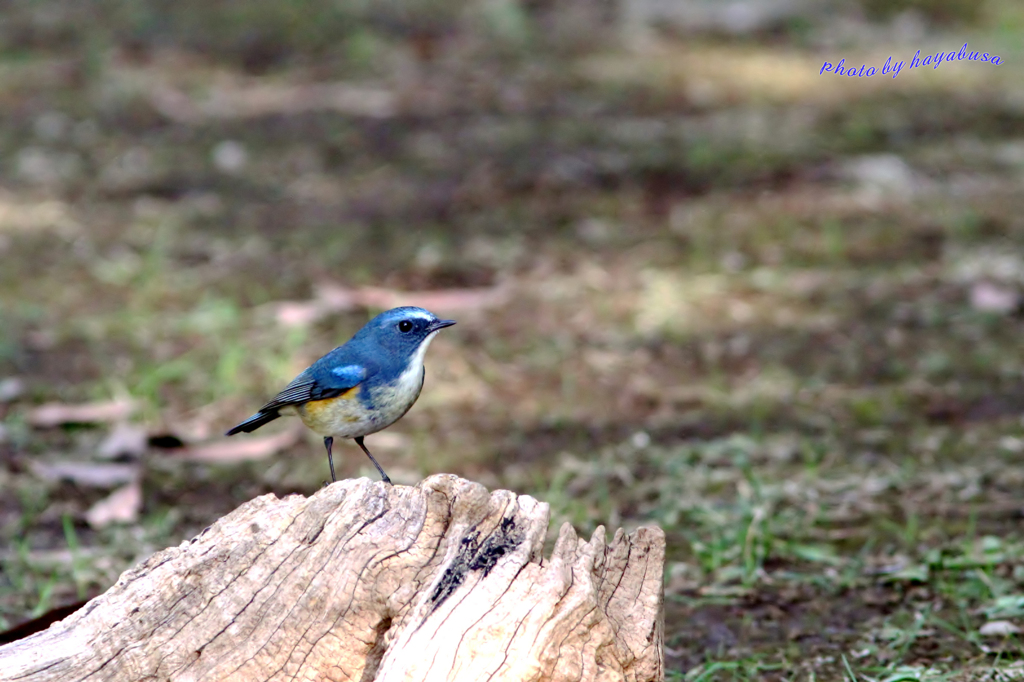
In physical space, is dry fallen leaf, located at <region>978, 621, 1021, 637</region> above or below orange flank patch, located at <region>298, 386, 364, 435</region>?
below

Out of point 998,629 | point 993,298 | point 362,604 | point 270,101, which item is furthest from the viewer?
point 270,101

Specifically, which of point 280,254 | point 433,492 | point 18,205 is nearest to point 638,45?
point 280,254

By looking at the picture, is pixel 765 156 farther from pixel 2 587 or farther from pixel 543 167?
pixel 2 587

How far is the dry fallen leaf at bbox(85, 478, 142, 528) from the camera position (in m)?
4.53

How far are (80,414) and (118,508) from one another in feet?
2.59

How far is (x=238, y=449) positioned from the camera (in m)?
5.07

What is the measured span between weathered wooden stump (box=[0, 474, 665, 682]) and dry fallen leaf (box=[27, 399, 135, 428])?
8.67 ft

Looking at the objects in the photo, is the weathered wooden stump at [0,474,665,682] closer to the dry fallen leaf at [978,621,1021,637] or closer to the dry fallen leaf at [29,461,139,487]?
the dry fallen leaf at [978,621,1021,637]

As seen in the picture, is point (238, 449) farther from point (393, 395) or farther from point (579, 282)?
point (579, 282)

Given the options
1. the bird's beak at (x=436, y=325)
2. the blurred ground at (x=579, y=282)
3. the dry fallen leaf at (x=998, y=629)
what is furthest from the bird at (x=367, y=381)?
the dry fallen leaf at (x=998, y=629)

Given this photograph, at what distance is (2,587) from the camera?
13.2ft

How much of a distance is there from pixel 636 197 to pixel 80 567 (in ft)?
14.3

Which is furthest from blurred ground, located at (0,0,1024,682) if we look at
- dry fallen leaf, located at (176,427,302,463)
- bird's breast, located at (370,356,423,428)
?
bird's breast, located at (370,356,423,428)

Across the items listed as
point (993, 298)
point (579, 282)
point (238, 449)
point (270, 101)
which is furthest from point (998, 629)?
point (270, 101)
